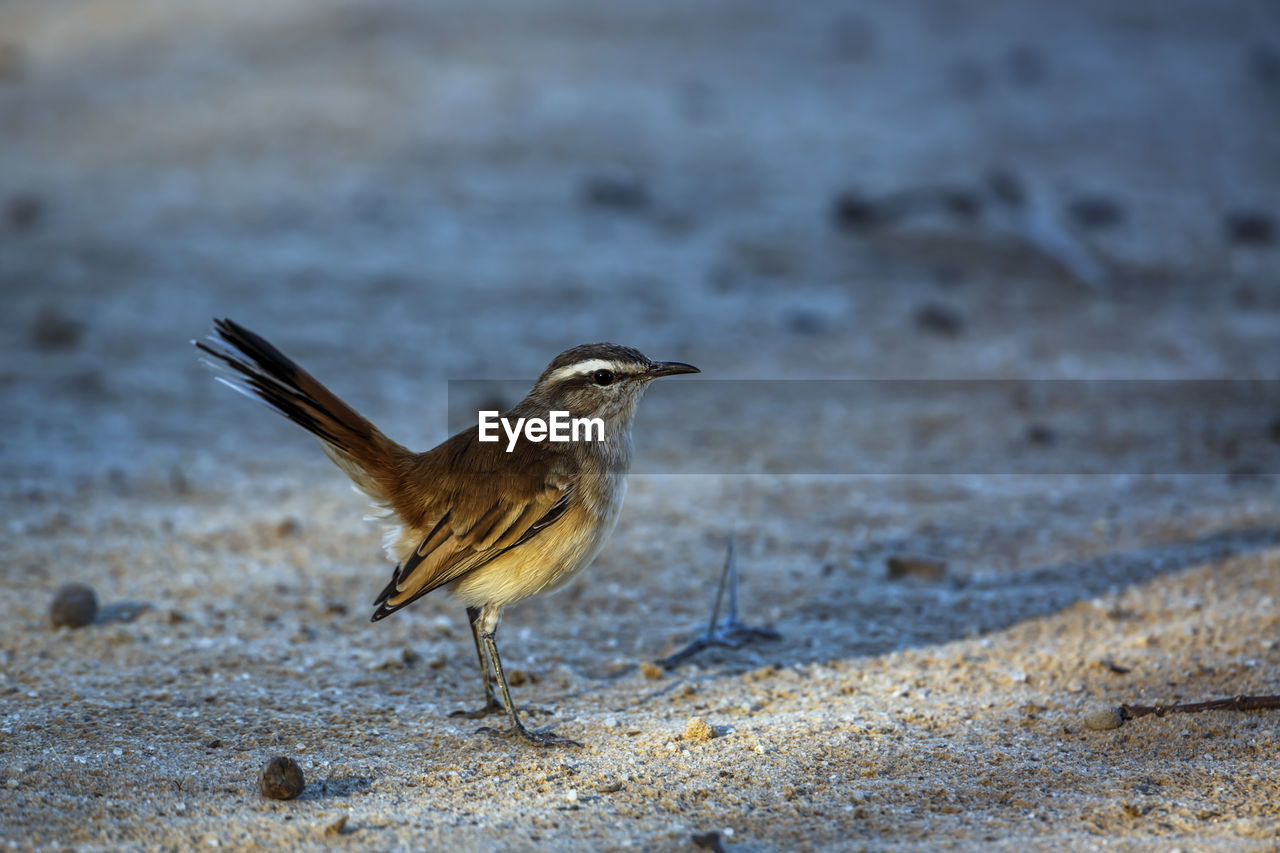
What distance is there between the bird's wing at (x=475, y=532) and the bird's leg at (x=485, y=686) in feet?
1.15

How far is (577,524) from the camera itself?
5.14 meters

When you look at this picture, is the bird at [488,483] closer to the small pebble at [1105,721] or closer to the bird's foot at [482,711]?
the bird's foot at [482,711]

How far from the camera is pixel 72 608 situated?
5910mm

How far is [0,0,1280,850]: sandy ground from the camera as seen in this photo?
4621 millimetres

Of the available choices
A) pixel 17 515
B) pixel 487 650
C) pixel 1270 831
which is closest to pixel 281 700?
pixel 487 650

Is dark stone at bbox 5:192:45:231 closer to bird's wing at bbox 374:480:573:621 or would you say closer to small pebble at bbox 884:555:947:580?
bird's wing at bbox 374:480:573:621

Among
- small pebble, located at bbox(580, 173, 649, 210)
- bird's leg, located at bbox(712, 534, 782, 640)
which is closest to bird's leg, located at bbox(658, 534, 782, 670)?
bird's leg, located at bbox(712, 534, 782, 640)

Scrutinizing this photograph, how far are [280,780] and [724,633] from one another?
2.31 metres

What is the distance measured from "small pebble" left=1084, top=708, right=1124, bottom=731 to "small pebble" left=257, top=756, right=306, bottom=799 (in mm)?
2926

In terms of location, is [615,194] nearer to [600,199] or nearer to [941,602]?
[600,199]

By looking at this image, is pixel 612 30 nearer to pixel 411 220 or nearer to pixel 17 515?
pixel 411 220

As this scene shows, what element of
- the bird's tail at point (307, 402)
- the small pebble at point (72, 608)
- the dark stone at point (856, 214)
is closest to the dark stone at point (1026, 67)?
the dark stone at point (856, 214)

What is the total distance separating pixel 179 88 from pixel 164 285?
485cm

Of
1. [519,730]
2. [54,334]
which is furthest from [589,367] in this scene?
[54,334]
